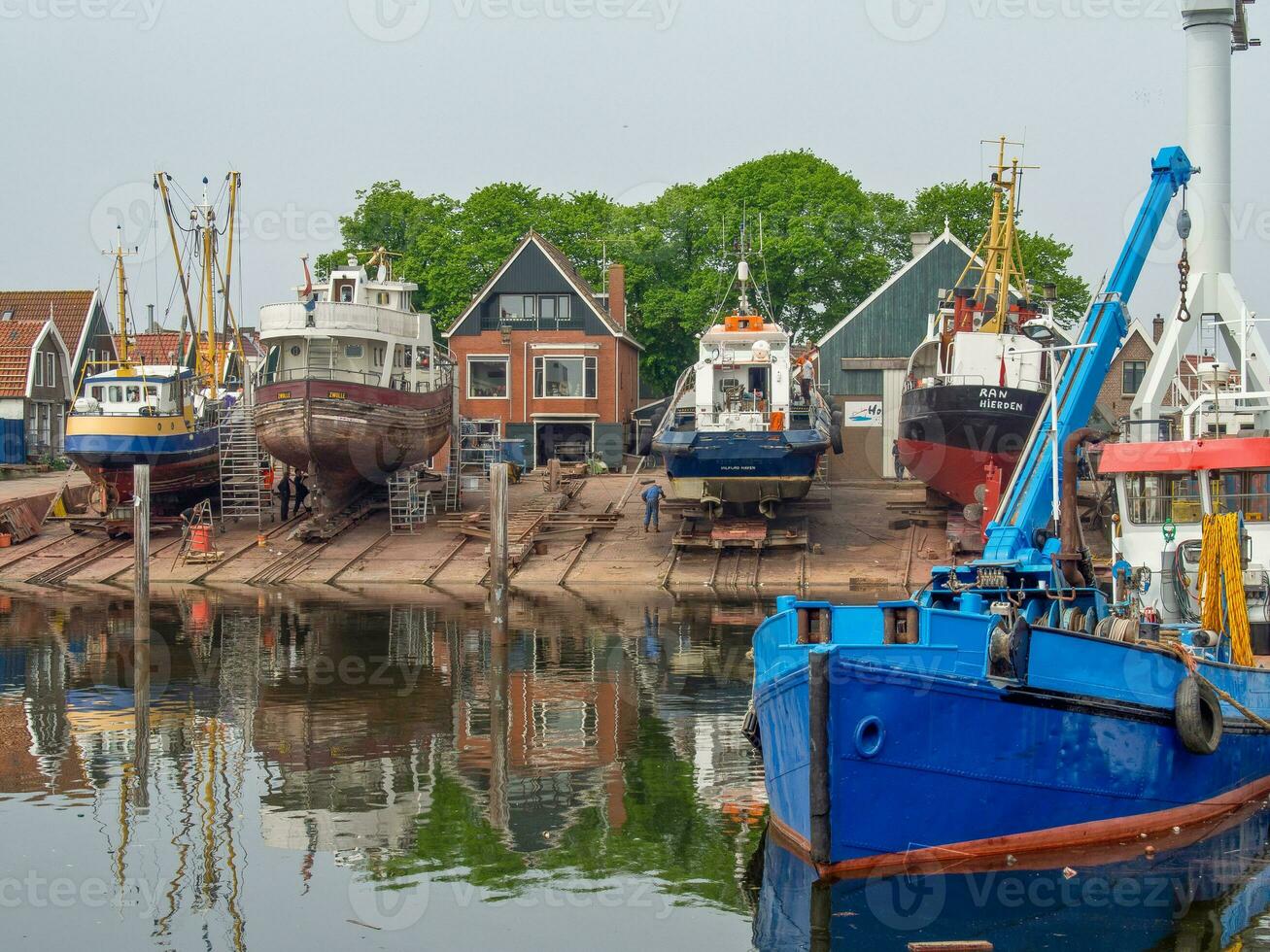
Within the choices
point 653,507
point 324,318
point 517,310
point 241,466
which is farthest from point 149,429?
point 517,310

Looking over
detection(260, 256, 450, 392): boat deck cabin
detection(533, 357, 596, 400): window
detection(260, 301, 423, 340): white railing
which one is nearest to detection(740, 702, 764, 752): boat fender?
detection(260, 256, 450, 392): boat deck cabin

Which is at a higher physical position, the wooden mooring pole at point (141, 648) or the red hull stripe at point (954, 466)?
the red hull stripe at point (954, 466)

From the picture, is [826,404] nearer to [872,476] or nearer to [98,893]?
[872,476]

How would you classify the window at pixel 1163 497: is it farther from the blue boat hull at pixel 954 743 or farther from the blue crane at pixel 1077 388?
the blue boat hull at pixel 954 743

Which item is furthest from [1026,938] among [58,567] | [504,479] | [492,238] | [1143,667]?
[492,238]

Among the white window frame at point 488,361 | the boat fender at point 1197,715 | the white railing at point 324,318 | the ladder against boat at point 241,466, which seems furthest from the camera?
the white window frame at point 488,361

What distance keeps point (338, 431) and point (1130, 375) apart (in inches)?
1155

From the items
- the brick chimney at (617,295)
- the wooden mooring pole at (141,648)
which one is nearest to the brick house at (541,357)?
the brick chimney at (617,295)

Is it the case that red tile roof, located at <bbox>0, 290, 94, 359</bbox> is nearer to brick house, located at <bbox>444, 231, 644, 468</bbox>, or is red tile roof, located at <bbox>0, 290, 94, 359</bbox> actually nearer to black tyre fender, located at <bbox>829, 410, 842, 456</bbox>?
brick house, located at <bbox>444, 231, 644, 468</bbox>

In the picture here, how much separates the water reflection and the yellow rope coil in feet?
18.4

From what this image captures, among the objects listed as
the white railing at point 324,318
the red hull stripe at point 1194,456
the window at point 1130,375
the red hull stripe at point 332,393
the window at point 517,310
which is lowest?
the red hull stripe at point 1194,456

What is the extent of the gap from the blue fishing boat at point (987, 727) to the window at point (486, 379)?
40197mm

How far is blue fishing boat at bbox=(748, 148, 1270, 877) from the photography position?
1268cm

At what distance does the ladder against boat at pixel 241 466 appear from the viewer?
41781 millimetres
